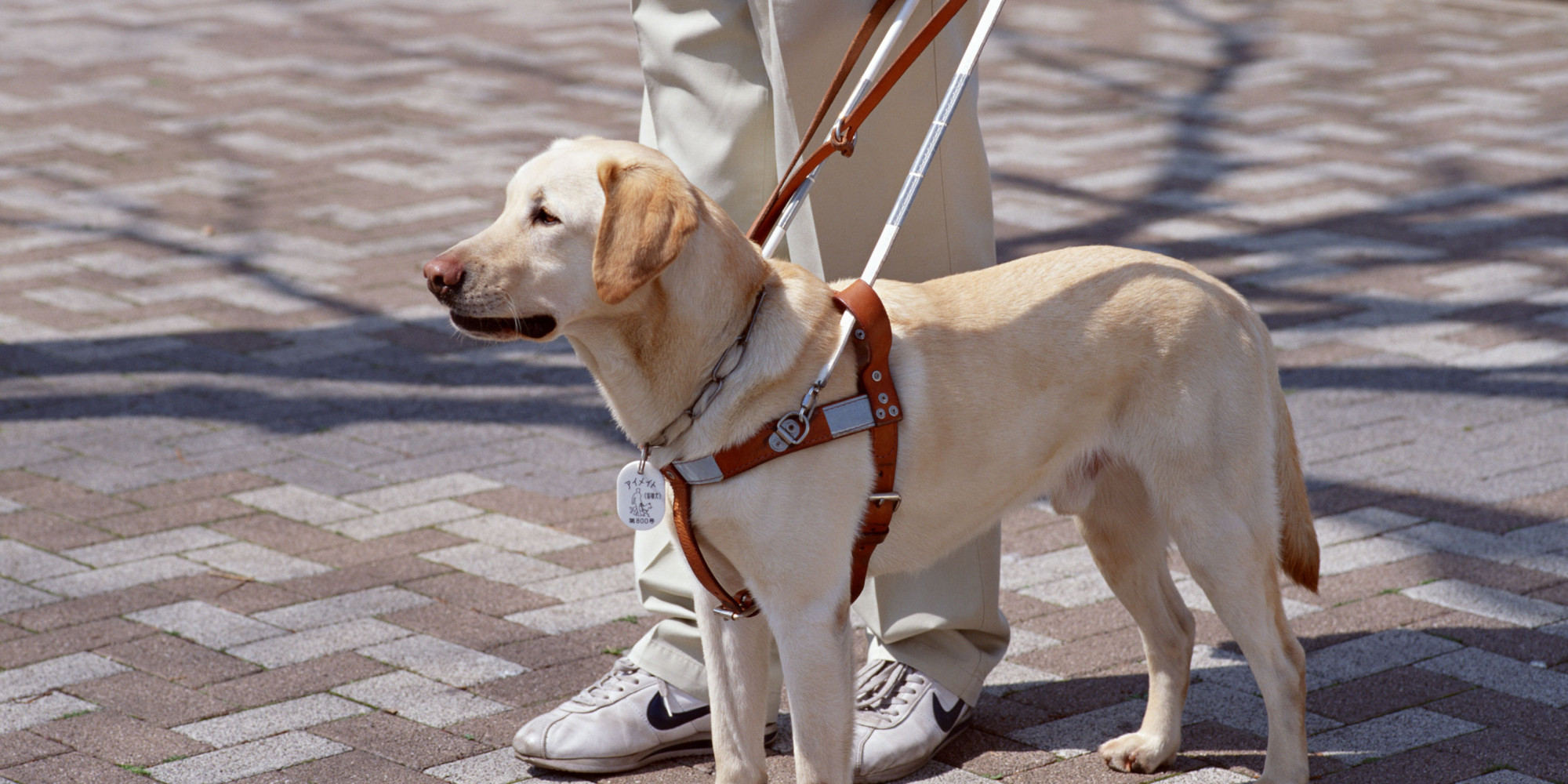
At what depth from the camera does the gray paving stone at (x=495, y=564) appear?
447cm

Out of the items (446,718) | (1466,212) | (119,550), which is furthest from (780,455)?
(1466,212)

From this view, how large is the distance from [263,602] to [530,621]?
72 centimetres

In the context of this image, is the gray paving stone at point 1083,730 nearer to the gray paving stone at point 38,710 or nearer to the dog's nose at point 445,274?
the dog's nose at point 445,274

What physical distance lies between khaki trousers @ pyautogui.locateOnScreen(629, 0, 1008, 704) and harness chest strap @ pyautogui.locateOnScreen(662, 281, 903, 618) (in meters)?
0.66

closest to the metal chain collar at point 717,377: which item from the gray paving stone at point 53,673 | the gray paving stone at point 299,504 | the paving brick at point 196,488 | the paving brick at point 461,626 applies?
the paving brick at point 461,626

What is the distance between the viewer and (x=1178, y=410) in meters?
3.07

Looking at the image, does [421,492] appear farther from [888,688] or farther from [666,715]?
[888,688]

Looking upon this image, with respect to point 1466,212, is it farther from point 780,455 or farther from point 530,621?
point 780,455

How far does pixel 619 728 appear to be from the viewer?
3.46m

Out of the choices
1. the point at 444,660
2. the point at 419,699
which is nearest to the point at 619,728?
Result: the point at 419,699

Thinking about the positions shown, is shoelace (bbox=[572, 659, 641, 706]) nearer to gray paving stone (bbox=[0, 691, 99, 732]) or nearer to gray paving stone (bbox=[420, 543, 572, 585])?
gray paving stone (bbox=[420, 543, 572, 585])

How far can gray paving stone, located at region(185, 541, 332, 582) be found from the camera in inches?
175

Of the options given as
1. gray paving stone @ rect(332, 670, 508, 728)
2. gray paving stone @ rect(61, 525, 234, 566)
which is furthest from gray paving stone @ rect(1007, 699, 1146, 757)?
gray paving stone @ rect(61, 525, 234, 566)

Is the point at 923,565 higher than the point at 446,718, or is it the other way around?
the point at 923,565
